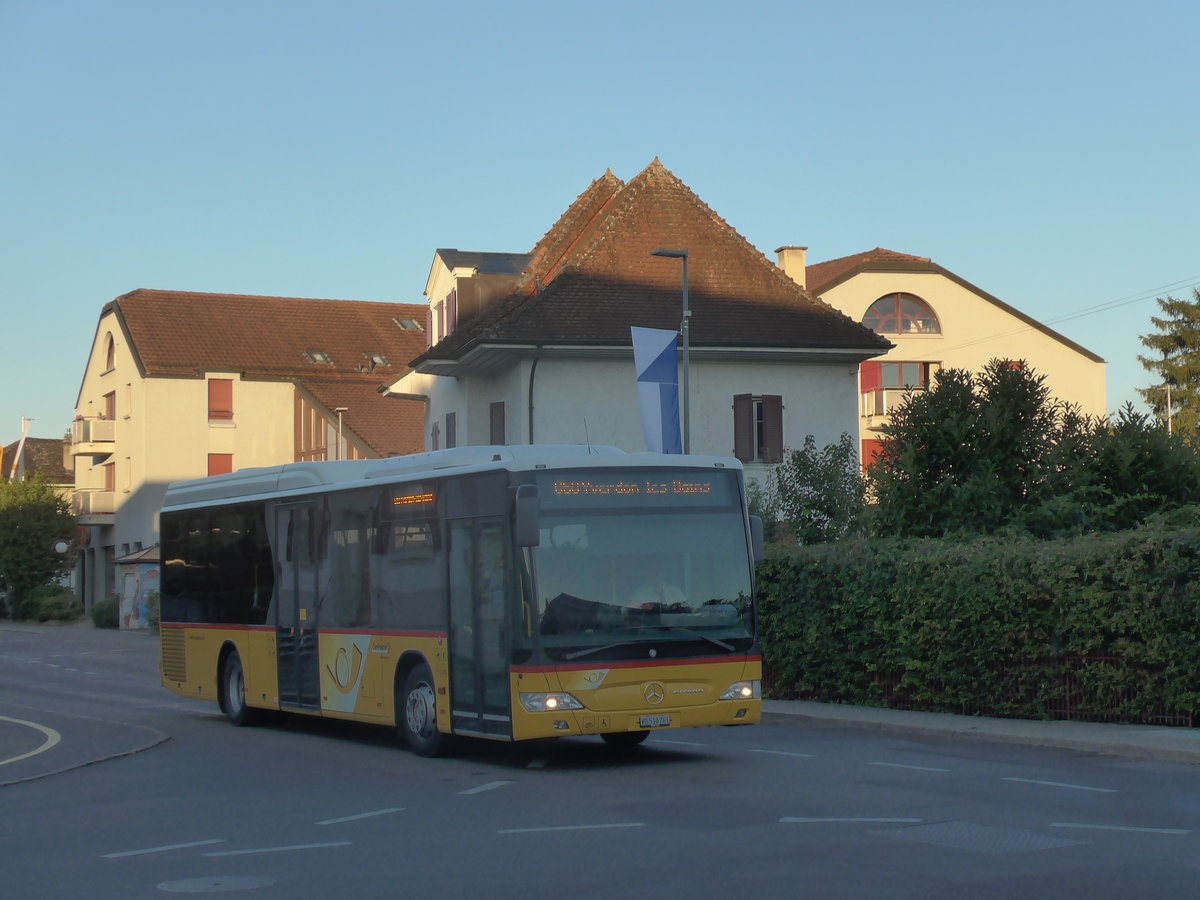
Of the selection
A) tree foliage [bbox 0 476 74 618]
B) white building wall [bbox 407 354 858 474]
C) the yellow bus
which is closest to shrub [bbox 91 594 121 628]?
tree foliage [bbox 0 476 74 618]

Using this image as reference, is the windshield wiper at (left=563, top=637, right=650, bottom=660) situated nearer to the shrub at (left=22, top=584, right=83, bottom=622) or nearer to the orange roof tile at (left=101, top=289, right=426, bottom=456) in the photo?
the orange roof tile at (left=101, top=289, right=426, bottom=456)

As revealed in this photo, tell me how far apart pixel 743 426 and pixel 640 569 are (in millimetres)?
26975

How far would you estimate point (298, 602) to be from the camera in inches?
719

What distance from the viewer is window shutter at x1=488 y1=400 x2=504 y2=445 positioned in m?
40.6

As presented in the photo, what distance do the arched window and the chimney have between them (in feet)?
31.3

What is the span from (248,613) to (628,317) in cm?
2110

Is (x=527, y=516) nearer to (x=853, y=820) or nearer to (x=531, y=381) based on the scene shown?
(x=853, y=820)

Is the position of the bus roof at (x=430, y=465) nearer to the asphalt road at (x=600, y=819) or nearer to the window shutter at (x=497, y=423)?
the asphalt road at (x=600, y=819)

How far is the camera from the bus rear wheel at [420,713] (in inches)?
606

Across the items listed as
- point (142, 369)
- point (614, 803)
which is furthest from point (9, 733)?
point (142, 369)

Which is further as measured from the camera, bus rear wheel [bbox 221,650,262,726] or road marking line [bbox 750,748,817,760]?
bus rear wheel [bbox 221,650,262,726]

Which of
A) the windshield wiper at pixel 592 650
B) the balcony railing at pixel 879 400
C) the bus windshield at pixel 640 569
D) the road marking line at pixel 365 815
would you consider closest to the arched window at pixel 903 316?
the balcony railing at pixel 879 400

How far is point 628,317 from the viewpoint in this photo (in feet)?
129

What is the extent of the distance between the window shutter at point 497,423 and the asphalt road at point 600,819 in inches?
882
